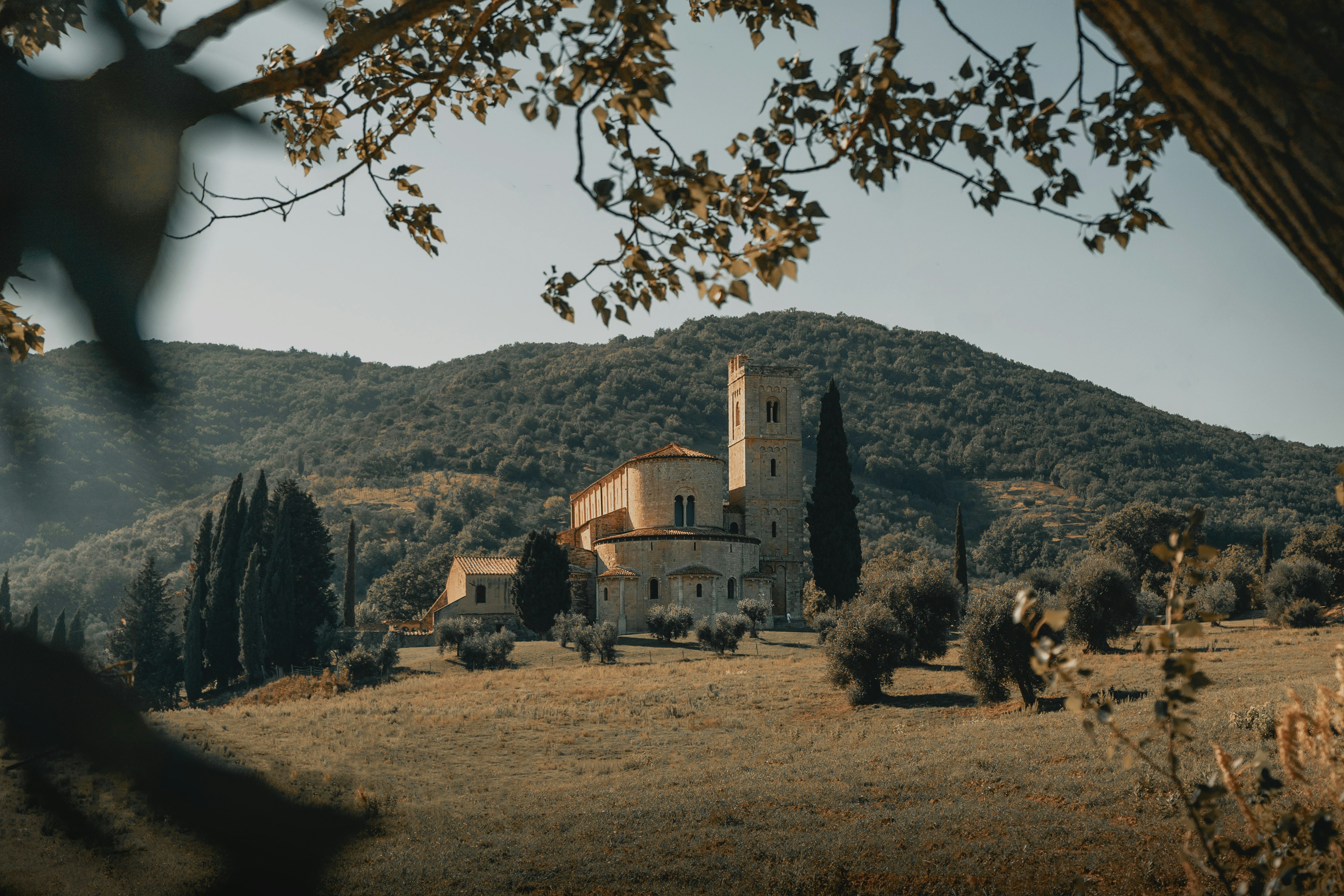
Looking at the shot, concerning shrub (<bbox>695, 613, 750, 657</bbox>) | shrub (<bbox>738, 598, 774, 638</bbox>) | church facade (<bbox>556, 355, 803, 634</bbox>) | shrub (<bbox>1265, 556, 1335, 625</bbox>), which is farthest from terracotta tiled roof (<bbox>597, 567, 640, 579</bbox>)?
shrub (<bbox>1265, 556, 1335, 625</bbox>)

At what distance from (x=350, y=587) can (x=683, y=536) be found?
2285 cm

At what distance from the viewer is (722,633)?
3534 cm

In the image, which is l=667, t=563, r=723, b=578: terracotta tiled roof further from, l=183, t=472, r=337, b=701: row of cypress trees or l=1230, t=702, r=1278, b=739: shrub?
l=1230, t=702, r=1278, b=739: shrub

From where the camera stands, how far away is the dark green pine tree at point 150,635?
39.5 metres

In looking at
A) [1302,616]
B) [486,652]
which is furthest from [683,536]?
[1302,616]

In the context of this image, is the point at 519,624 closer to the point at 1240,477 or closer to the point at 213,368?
the point at 1240,477

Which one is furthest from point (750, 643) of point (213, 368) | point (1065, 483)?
point (213, 368)

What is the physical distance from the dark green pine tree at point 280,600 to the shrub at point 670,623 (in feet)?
51.1

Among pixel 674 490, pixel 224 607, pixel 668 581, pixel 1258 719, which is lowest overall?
pixel 1258 719

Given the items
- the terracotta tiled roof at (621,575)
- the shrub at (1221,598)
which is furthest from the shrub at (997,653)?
the terracotta tiled roof at (621,575)

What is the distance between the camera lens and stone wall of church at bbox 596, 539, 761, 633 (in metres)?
45.3

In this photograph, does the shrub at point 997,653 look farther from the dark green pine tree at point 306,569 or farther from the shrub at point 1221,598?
the dark green pine tree at point 306,569

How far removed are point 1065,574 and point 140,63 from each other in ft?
156

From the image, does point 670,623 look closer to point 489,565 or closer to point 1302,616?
point 489,565
